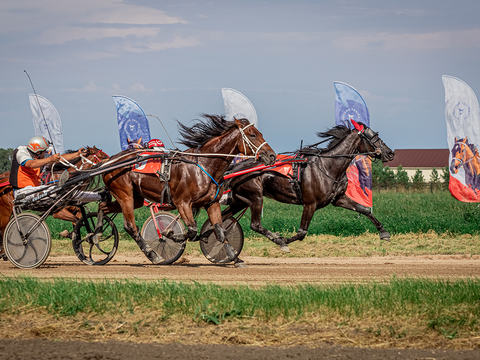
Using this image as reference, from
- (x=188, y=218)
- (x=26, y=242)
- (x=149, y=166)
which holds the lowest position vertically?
(x=26, y=242)

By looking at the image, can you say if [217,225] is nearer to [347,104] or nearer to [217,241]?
[217,241]

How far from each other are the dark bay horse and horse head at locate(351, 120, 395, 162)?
0.02 m

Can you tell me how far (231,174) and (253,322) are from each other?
20.8 ft

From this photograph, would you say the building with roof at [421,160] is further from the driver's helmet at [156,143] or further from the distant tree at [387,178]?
the driver's helmet at [156,143]

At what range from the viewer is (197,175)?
1155 cm

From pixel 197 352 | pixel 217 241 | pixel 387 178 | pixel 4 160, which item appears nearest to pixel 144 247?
pixel 217 241

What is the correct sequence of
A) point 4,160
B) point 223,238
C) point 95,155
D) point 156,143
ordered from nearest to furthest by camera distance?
1. point 223,238
2. point 156,143
3. point 95,155
4. point 4,160

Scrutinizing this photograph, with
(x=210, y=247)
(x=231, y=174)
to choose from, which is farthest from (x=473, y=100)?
(x=210, y=247)

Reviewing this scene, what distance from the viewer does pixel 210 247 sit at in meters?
12.6

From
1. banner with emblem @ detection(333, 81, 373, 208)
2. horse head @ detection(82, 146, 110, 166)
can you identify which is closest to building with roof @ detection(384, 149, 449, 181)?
banner with emblem @ detection(333, 81, 373, 208)

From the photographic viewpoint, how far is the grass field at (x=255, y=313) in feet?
22.4

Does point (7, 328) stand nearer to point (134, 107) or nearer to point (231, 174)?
point (231, 174)

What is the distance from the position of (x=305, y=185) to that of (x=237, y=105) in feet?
21.7

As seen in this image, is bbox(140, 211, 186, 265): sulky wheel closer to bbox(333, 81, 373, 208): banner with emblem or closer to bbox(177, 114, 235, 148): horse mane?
bbox(177, 114, 235, 148): horse mane
